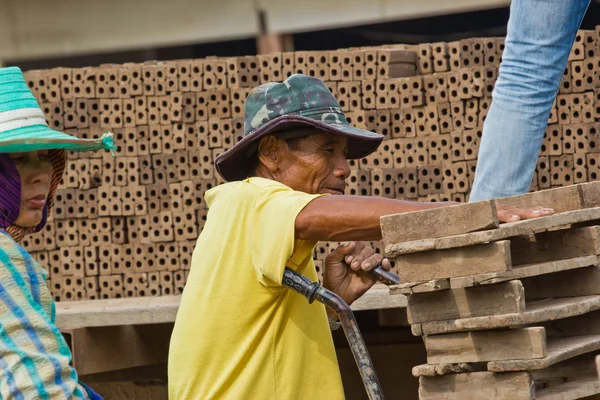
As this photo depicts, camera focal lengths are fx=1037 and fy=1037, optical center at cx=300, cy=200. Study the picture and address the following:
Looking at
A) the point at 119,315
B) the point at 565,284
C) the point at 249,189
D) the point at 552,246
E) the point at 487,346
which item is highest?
the point at 249,189

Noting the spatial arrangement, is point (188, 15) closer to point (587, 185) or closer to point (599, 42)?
point (599, 42)

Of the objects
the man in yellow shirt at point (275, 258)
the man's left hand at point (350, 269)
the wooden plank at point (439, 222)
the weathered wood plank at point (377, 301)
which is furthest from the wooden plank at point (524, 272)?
the weathered wood plank at point (377, 301)

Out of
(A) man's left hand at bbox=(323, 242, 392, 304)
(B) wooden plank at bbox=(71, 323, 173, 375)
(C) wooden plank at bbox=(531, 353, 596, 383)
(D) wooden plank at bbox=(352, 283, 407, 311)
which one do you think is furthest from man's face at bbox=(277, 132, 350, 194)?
(B) wooden plank at bbox=(71, 323, 173, 375)

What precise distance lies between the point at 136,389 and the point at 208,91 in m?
1.85

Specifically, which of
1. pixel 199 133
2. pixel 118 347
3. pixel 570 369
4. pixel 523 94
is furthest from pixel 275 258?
pixel 199 133

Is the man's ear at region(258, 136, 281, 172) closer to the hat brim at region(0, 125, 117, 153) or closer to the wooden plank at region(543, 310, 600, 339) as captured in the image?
the hat brim at region(0, 125, 117, 153)

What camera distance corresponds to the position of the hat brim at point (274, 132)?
347 centimetres

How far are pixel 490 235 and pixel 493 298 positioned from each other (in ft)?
0.65

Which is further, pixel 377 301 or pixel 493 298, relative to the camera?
pixel 377 301

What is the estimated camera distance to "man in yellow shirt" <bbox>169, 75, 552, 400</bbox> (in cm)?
306

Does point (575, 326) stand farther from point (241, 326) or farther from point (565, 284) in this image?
point (241, 326)

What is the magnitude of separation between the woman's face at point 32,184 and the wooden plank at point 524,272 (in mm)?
1214

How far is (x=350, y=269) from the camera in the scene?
368cm

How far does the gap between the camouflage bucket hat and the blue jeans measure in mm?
573
